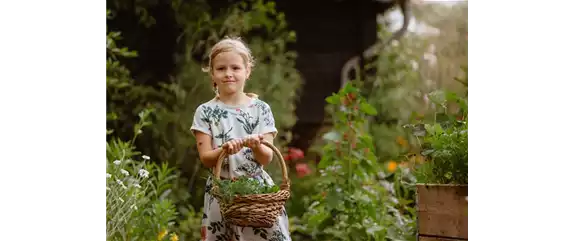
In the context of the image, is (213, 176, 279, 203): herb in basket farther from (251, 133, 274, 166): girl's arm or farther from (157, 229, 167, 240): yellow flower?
(157, 229, 167, 240): yellow flower

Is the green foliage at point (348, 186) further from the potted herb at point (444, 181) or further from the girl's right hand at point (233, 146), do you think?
the girl's right hand at point (233, 146)

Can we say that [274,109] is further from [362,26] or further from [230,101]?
[230,101]

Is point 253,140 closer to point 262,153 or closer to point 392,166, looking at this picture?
point 262,153

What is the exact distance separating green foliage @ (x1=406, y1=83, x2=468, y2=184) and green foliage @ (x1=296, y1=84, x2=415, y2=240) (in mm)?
748

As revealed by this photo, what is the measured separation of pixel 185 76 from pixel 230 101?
144 cm

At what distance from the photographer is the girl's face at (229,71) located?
2.51m

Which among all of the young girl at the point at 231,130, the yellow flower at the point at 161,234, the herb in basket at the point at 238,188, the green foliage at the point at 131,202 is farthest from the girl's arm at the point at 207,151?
the yellow flower at the point at 161,234

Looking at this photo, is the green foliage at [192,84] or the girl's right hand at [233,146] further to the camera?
the green foliage at [192,84]

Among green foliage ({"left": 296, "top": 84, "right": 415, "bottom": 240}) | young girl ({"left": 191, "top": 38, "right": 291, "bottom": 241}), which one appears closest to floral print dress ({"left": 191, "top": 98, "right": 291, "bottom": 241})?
young girl ({"left": 191, "top": 38, "right": 291, "bottom": 241})

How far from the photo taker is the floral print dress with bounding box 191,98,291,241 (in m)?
2.48

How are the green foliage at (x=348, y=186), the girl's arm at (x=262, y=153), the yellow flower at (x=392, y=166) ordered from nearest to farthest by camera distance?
1. the girl's arm at (x=262, y=153)
2. the green foliage at (x=348, y=186)
3. the yellow flower at (x=392, y=166)

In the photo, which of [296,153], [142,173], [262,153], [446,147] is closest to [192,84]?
[296,153]
